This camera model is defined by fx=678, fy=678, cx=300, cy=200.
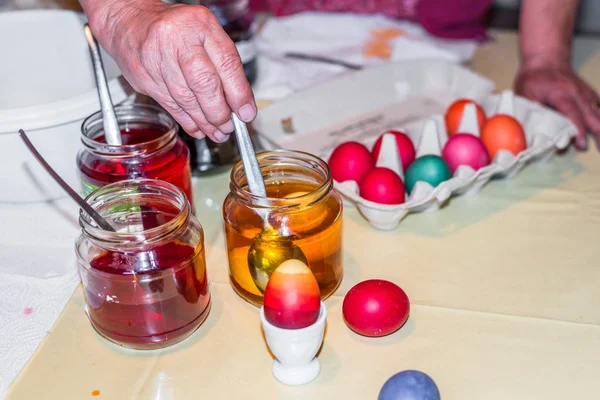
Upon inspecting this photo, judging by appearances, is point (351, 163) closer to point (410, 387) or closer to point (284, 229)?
point (284, 229)

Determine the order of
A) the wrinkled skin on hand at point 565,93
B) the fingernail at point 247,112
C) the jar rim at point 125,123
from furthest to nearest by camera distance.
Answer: the wrinkled skin on hand at point 565,93, the jar rim at point 125,123, the fingernail at point 247,112

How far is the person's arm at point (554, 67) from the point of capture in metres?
1.32

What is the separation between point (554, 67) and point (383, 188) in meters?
0.67

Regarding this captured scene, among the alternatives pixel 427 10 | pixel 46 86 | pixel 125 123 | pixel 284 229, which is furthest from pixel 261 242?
pixel 427 10

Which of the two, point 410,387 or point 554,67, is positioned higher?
point 410,387

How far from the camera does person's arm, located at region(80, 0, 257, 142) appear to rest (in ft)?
2.68

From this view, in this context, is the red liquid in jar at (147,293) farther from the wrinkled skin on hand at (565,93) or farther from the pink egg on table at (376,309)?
the wrinkled skin on hand at (565,93)

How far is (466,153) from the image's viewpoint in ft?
3.67

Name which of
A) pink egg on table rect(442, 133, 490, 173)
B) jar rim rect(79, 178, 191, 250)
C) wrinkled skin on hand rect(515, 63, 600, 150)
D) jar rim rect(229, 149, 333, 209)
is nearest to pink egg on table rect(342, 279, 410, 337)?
jar rim rect(229, 149, 333, 209)

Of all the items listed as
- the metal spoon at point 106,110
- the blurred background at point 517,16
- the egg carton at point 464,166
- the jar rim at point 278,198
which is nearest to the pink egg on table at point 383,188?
the egg carton at point 464,166

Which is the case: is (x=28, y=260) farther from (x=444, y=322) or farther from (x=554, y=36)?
(x=554, y=36)

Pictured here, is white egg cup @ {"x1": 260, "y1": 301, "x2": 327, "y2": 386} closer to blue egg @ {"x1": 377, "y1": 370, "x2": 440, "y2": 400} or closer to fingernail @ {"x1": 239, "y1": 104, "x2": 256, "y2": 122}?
blue egg @ {"x1": 377, "y1": 370, "x2": 440, "y2": 400}

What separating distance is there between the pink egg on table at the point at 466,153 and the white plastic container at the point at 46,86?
1.76 ft

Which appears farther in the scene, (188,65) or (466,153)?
(466,153)
